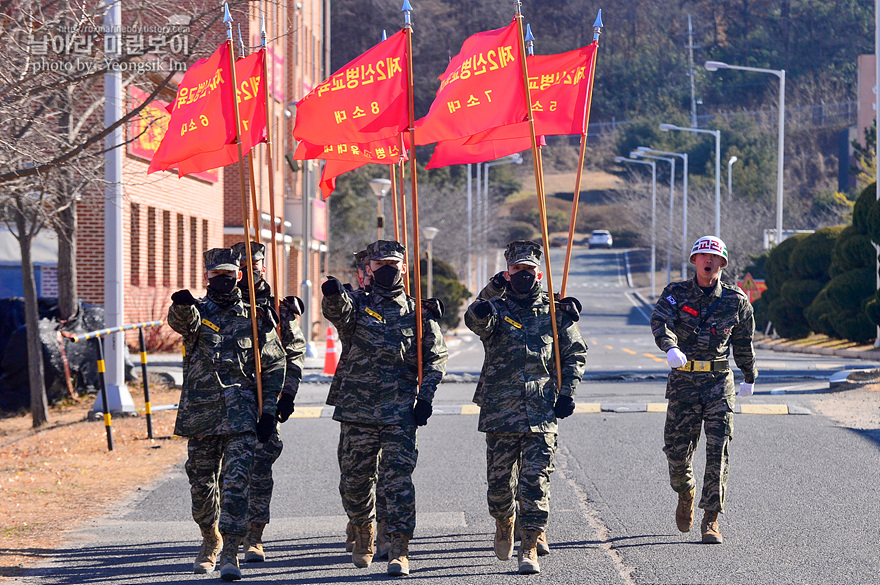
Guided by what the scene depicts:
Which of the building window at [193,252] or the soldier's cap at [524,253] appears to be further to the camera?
the building window at [193,252]

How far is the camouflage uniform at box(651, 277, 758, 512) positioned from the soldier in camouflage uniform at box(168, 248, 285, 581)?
2679 mm

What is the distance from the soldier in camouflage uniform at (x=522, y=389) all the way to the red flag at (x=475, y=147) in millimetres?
2120

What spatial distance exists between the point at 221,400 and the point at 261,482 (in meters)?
0.69

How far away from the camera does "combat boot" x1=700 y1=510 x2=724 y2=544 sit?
294 inches

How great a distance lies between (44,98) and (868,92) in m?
72.0

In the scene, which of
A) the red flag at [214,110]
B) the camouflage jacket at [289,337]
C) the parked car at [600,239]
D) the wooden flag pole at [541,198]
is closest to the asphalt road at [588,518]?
the camouflage jacket at [289,337]

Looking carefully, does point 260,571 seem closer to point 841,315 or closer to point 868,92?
point 841,315

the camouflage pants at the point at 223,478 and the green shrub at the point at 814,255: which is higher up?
the green shrub at the point at 814,255

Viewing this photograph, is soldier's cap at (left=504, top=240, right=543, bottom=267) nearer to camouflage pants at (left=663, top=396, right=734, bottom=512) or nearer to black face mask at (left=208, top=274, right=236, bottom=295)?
camouflage pants at (left=663, top=396, right=734, bottom=512)

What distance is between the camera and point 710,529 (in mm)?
7520

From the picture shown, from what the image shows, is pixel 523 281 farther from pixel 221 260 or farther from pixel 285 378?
pixel 221 260

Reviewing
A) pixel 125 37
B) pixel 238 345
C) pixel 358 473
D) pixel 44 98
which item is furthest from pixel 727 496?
pixel 44 98

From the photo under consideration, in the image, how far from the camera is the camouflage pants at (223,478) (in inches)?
269

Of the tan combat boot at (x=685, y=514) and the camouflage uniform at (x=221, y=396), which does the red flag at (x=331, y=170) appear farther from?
the tan combat boot at (x=685, y=514)
